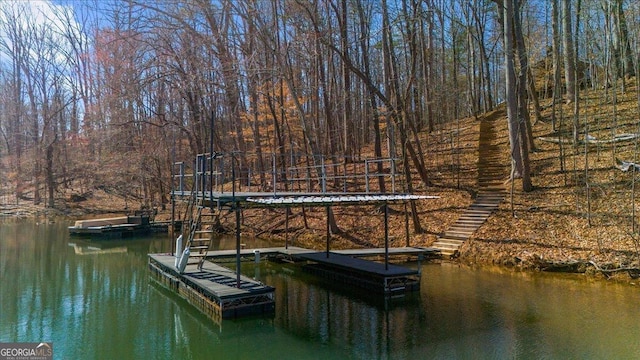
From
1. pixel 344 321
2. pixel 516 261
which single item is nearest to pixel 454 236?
pixel 516 261

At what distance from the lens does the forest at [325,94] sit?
65.6 feet

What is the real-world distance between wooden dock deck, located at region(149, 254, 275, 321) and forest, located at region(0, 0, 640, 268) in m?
4.32

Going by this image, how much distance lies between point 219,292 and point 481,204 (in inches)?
513

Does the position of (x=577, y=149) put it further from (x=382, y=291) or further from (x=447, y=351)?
(x=447, y=351)

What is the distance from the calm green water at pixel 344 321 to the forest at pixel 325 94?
14.7ft

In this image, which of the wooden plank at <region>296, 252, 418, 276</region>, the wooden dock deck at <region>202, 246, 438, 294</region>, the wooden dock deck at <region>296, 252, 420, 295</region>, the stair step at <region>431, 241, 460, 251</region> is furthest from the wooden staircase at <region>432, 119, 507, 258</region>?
the wooden dock deck at <region>296, 252, 420, 295</region>

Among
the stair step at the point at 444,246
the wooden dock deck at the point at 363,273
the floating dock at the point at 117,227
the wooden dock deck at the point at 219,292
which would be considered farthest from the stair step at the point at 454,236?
the floating dock at the point at 117,227

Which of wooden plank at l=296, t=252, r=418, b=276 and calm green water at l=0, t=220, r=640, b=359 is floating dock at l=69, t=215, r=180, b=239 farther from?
wooden plank at l=296, t=252, r=418, b=276

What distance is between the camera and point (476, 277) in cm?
1423

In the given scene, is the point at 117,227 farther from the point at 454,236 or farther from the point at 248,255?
the point at 454,236

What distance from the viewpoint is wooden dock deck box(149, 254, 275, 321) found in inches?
428

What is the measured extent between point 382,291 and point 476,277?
327 centimetres

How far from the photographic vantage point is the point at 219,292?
11.0 m

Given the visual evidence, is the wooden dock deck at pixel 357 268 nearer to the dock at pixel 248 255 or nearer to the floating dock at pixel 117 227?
the dock at pixel 248 255
